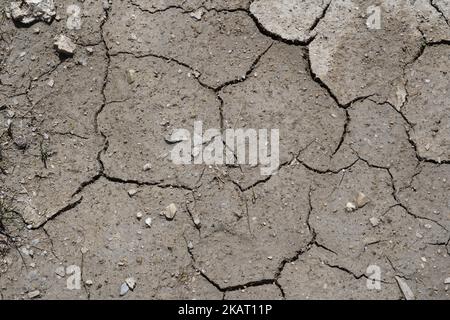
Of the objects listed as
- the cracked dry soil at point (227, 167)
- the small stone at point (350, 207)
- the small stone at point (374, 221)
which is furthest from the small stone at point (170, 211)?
the small stone at point (374, 221)

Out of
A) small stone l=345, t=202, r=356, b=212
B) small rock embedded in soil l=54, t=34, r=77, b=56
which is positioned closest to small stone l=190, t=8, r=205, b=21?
small rock embedded in soil l=54, t=34, r=77, b=56

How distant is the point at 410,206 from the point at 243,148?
93cm

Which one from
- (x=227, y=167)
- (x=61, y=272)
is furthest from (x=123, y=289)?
(x=227, y=167)

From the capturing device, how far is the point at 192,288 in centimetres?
336

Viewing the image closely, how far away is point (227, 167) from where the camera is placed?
349 centimetres

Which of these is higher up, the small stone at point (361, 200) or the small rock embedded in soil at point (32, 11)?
the small rock embedded in soil at point (32, 11)

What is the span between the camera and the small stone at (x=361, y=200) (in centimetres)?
343

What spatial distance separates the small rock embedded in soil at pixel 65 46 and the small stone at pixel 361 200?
5.76 feet

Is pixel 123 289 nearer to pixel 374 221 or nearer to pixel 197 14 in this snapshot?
pixel 374 221

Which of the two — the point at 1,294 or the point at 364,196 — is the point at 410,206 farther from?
the point at 1,294

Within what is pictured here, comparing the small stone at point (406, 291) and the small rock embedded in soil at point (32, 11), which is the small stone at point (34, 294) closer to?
the small rock embedded in soil at point (32, 11)

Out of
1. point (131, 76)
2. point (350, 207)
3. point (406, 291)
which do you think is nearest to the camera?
point (406, 291)

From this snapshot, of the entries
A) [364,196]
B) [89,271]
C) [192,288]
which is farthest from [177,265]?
[364,196]

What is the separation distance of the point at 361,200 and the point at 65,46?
182 centimetres
